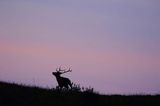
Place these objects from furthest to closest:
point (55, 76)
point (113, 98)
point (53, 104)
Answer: point (55, 76) → point (113, 98) → point (53, 104)

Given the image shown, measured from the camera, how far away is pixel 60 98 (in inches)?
1139

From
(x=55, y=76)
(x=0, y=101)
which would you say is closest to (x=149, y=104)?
(x=0, y=101)

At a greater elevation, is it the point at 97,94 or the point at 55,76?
the point at 55,76

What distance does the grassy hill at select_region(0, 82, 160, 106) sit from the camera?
28.0 m

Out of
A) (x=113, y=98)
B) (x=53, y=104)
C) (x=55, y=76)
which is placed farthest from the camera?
(x=55, y=76)

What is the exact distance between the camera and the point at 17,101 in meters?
27.9

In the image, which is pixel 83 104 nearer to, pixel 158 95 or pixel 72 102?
pixel 72 102

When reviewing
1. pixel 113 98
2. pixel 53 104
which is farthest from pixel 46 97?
pixel 113 98

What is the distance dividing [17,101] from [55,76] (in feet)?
34.7

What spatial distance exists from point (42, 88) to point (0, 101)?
142 inches

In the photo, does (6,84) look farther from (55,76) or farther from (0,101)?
(55,76)

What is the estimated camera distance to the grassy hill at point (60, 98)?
91.9ft

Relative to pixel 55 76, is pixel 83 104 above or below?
below

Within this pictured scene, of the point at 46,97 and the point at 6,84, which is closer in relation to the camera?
the point at 46,97
